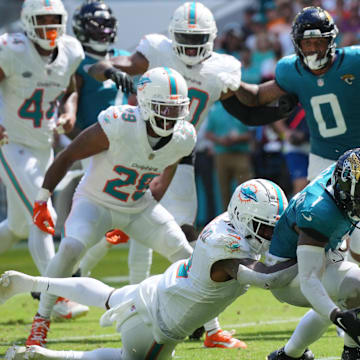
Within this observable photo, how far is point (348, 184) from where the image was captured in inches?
143

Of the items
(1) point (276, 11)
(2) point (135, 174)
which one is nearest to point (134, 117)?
(2) point (135, 174)

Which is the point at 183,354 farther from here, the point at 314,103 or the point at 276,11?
the point at 276,11

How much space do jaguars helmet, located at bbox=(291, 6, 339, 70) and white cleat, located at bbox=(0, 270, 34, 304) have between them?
7.08 feet

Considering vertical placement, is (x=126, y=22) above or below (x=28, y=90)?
below

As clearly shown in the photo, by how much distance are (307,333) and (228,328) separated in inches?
63.2

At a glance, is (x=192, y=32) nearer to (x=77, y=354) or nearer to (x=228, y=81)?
(x=228, y=81)

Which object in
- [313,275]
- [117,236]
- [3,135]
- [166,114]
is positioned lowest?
[117,236]

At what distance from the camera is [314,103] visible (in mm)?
5441

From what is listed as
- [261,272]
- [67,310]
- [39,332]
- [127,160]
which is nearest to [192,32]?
[127,160]

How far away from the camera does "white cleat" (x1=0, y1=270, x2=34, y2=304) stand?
13.9ft

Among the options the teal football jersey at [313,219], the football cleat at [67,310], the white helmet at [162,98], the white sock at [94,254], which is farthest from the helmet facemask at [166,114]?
the football cleat at [67,310]

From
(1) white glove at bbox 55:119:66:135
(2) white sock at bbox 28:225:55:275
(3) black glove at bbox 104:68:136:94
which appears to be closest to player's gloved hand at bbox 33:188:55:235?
(2) white sock at bbox 28:225:55:275

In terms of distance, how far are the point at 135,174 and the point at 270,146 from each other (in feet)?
18.9

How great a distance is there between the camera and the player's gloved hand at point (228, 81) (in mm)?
5812
